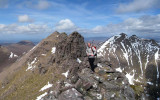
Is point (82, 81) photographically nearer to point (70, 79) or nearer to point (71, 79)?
point (71, 79)

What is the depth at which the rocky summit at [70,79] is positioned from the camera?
3759 cm

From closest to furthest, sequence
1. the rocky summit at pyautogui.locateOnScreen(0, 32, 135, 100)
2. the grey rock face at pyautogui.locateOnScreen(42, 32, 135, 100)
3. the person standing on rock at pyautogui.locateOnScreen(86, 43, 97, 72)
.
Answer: the grey rock face at pyautogui.locateOnScreen(42, 32, 135, 100) → the rocky summit at pyautogui.locateOnScreen(0, 32, 135, 100) → the person standing on rock at pyautogui.locateOnScreen(86, 43, 97, 72)

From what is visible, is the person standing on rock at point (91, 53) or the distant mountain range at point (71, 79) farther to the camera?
the person standing on rock at point (91, 53)

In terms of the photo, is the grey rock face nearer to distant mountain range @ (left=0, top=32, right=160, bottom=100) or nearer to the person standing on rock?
distant mountain range @ (left=0, top=32, right=160, bottom=100)

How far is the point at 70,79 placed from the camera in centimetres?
4097

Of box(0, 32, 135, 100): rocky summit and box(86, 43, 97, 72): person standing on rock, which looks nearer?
box(0, 32, 135, 100): rocky summit

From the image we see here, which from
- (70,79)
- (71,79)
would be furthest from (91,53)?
(71,79)

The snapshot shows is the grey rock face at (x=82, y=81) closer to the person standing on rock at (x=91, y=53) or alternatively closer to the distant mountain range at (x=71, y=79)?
the distant mountain range at (x=71, y=79)

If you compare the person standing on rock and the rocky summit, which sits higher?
the person standing on rock

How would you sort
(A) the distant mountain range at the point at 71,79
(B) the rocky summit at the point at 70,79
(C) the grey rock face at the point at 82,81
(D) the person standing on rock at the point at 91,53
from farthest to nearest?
(D) the person standing on rock at the point at 91,53 → (A) the distant mountain range at the point at 71,79 → (B) the rocky summit at the point at 70,79 → (C) the grey rock face at the point at 82,81

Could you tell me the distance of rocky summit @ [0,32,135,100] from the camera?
37.6 meters

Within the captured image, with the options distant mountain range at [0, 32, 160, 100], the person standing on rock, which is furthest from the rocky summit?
the person standing on rock

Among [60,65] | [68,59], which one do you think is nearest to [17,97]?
[60,65]

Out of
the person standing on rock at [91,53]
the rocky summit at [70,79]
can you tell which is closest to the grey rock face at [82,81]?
the rocky summit at [70,79]
